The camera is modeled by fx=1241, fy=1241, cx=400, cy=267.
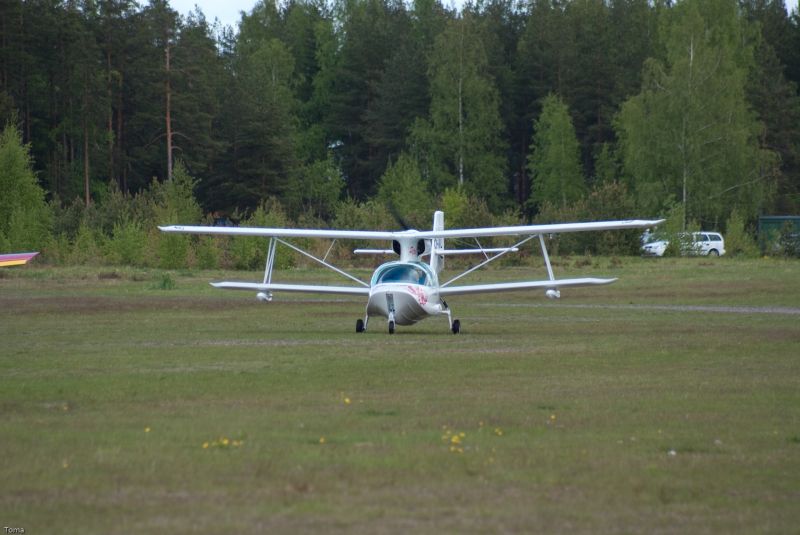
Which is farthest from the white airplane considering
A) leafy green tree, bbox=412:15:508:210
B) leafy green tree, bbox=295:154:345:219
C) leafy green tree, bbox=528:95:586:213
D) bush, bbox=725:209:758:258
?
leafy green tree, bbox=295:154:345:219

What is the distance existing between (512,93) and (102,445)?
8489 cm

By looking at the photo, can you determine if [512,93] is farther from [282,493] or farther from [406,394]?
[282,493]

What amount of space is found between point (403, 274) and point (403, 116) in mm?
68193

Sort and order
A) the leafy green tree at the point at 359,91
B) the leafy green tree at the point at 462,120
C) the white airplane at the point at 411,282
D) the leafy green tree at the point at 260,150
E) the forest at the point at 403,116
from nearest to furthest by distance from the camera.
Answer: the white airplane at the point at 411,282 < the forest at the point at 403,116 < the leafy green tree at the point at 260,150 < the leafy green tree at the point at 462,120 < the leafy green tree at the point at 359,91

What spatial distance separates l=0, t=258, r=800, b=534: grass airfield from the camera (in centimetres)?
817

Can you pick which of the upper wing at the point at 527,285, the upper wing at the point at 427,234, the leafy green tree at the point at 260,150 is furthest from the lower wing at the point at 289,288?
the leafy green tree at the point at 260,150

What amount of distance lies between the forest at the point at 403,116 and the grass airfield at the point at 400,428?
3361cm

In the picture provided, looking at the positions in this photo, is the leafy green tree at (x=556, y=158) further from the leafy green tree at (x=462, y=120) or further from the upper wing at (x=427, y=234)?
the upper wing at (x=427, y=234)

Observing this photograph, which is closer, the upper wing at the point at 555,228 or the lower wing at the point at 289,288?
the upper wing at the point at 555,228

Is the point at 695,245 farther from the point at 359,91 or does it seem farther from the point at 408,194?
the point at 359,91

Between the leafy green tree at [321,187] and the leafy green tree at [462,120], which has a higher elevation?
the leafy green tree at [462,120]

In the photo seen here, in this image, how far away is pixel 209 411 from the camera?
12750 millimetres

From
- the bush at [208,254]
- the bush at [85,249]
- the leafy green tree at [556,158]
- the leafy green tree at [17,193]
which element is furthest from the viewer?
the leafy green tree at [556,158]

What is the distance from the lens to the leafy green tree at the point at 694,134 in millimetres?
71688
